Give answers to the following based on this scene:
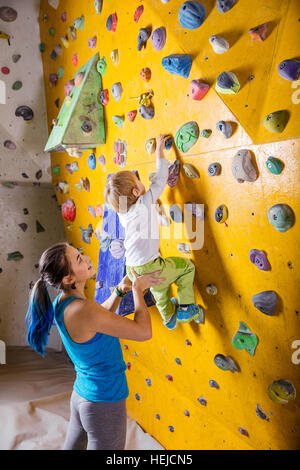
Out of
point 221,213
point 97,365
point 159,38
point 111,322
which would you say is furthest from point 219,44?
point 97,365

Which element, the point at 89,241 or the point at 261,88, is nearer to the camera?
the point at 261,88

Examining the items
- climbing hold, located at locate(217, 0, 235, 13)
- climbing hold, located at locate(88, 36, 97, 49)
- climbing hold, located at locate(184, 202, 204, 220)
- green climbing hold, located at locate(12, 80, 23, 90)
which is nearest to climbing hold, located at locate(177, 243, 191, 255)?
climbing hold, located at locate(184, 202, 204, 220)

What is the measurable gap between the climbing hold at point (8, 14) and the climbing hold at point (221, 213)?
2319 mm

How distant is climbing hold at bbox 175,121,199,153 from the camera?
1.50m

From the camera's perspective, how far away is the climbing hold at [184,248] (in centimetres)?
171

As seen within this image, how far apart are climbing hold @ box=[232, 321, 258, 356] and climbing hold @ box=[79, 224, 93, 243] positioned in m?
1.40

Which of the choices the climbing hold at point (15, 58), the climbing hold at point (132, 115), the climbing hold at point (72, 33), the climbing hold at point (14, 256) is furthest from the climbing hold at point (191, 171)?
the climbing hold at point (14, 256)

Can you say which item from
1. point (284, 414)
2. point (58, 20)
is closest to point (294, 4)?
point (284, 414)

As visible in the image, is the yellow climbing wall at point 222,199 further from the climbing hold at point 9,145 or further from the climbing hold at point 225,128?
the climbing hold at point 9,145

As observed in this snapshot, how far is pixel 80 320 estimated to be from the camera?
1.24 m
